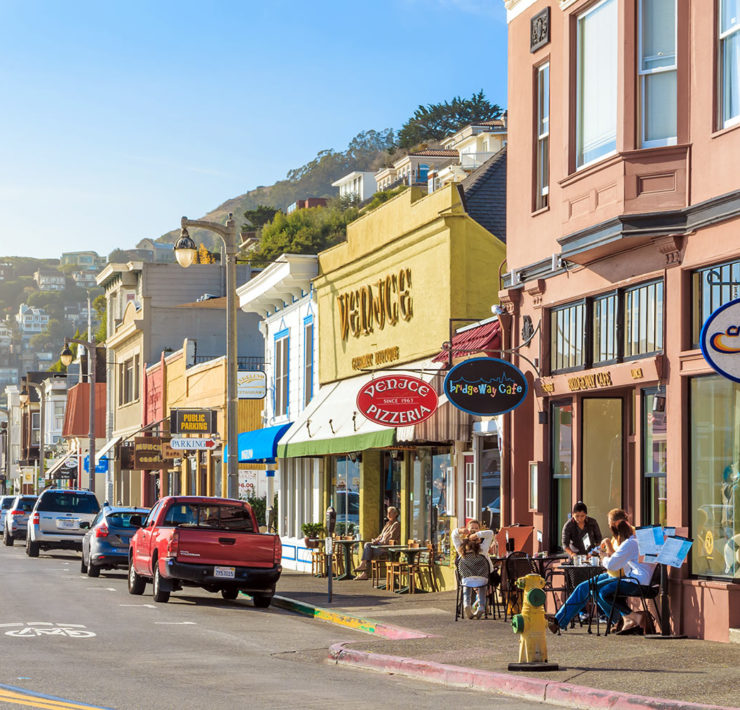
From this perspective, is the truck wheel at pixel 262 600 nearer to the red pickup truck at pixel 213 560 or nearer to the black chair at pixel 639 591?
the red pickup truck at pixel 213 560

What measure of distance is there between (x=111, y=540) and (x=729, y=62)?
58.9 ft

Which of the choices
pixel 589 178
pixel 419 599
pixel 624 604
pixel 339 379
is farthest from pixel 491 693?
pixel 339 379

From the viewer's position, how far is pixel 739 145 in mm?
15172

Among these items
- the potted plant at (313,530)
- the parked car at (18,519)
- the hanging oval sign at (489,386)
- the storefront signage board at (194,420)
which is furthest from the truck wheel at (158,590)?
the parked car at (18,519)

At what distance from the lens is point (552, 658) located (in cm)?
1374

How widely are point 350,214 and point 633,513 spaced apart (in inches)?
4428

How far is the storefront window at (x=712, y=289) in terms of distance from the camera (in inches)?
601

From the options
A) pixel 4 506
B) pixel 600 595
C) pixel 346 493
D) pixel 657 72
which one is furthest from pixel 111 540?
pixel 4 506

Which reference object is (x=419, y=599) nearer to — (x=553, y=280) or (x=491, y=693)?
(x=553, y=280)

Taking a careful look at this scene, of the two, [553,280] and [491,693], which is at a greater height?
[553,280]

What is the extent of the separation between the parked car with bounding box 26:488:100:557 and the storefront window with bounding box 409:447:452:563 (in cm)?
1351

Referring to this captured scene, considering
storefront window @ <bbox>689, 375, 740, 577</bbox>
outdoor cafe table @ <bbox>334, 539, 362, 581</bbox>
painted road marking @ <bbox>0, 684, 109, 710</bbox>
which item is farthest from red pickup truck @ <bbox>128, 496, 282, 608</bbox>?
painted road marking @ <bbox>0, 684, 109, 710</bbox>

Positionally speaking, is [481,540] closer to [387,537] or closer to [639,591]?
[639,591]

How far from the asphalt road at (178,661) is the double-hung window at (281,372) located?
42.4ft
